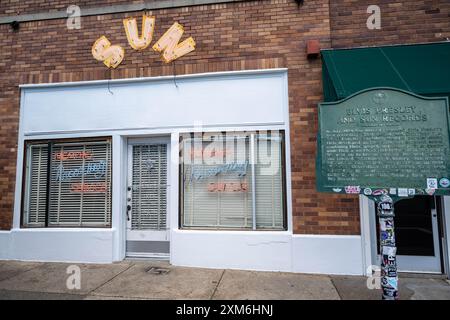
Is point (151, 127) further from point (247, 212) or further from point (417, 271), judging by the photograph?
point (417, 271)

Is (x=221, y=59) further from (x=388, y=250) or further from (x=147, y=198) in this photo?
(x=388, y=250)

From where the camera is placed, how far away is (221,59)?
5652 mm

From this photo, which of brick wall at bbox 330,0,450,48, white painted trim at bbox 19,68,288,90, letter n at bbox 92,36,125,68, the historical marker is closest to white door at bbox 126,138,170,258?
white painted trim at bbox 19,68,288,90

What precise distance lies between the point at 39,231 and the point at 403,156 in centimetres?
634

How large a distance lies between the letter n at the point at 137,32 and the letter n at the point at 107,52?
0.96 ft

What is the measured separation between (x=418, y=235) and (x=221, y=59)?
467cm

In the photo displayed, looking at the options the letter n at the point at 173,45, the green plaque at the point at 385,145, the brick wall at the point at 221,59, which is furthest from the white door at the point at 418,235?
the letter n at the point at 173,45

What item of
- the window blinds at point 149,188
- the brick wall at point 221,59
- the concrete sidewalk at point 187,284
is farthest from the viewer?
the window blinds at point 149,188

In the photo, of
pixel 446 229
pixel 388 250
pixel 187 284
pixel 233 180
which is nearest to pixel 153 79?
pixel 233 180

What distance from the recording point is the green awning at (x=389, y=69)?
4625mm

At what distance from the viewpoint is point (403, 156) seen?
3633 mm

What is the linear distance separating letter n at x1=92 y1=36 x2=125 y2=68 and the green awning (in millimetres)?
3880

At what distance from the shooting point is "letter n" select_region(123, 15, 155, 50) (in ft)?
19.3

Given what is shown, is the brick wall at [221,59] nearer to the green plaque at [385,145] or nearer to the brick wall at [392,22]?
the brick wall at [392,22]
